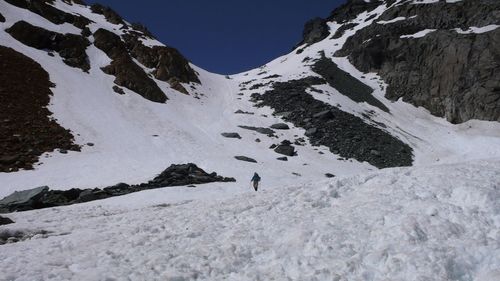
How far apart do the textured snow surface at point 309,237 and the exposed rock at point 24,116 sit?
18.7m

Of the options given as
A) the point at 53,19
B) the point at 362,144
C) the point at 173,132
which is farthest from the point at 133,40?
the point at 362,144

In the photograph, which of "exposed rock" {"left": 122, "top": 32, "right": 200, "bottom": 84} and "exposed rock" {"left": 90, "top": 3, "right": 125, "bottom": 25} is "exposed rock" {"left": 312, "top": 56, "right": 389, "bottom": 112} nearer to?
"exposed rock" {"left": 122, "top": 32, "right": 200, "bottom": 84}

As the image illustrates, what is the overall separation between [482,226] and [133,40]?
6545 centimetres

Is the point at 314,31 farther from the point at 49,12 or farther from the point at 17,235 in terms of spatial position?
the point at 17,235

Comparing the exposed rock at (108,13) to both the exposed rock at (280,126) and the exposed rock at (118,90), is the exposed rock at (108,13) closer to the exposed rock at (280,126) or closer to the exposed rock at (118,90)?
the exposed rock at (118,90)

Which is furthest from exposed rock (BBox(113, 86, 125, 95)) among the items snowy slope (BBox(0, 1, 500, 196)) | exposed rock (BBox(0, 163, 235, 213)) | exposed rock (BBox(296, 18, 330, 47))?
exposed rock (BBox(296, 18, 330, 47))

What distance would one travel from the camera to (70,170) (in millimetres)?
32562

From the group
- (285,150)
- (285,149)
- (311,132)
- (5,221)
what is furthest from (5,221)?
(311,132)

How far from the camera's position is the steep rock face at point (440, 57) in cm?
6378

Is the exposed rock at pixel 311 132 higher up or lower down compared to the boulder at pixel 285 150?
higher up

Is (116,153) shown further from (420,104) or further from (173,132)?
(420,104)

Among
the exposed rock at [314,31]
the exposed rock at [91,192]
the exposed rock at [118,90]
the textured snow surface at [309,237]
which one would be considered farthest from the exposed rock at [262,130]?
the exposed rock at [314,31]

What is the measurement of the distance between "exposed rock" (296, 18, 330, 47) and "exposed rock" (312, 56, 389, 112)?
28313 mm

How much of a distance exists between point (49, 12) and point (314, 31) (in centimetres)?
6763
